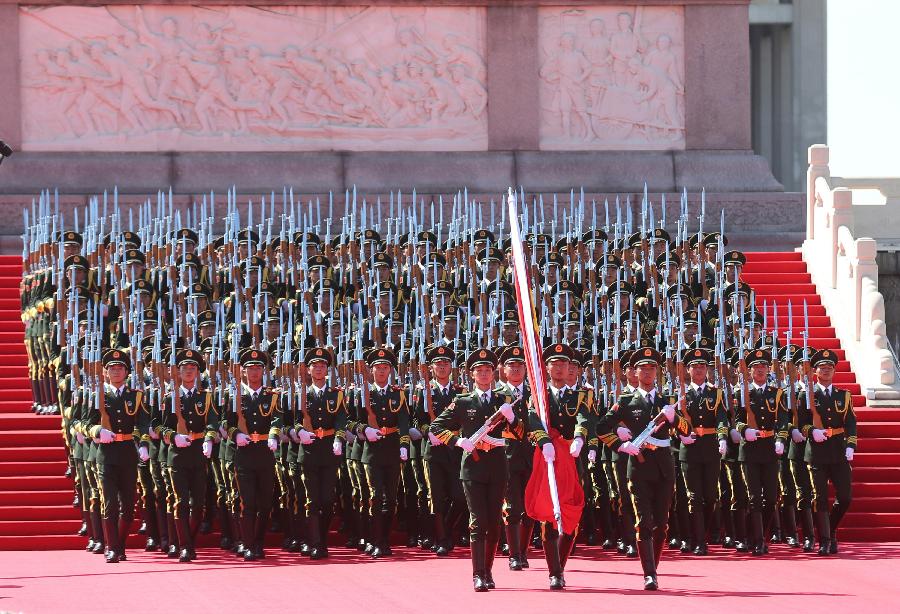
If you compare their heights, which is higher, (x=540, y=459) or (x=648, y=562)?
(x=540, y=459)

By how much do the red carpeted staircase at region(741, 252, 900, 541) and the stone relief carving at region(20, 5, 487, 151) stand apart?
6.12m

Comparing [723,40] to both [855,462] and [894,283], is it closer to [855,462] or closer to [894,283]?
[894,283]

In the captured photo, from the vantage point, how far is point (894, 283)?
22219mm

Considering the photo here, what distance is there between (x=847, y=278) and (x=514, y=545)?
319 inches

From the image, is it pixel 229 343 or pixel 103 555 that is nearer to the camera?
pixel 103 555

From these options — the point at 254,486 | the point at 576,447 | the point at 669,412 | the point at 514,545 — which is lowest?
the point at 514,545

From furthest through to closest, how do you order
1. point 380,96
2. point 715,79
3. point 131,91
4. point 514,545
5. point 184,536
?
point 715,79 → point 380,96 → point 131,91 → point 184,536 → point 514,545

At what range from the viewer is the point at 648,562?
42.6 feet

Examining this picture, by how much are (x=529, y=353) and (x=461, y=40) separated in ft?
50.1

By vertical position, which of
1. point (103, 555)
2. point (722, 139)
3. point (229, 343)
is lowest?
point (103, 555)

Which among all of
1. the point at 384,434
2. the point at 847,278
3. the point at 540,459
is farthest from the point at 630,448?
the point at 847,278

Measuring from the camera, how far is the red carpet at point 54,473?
53.3ft

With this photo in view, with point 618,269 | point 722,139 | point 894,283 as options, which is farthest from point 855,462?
point 722,139

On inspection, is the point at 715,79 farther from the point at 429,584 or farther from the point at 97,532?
the point at 429,584
